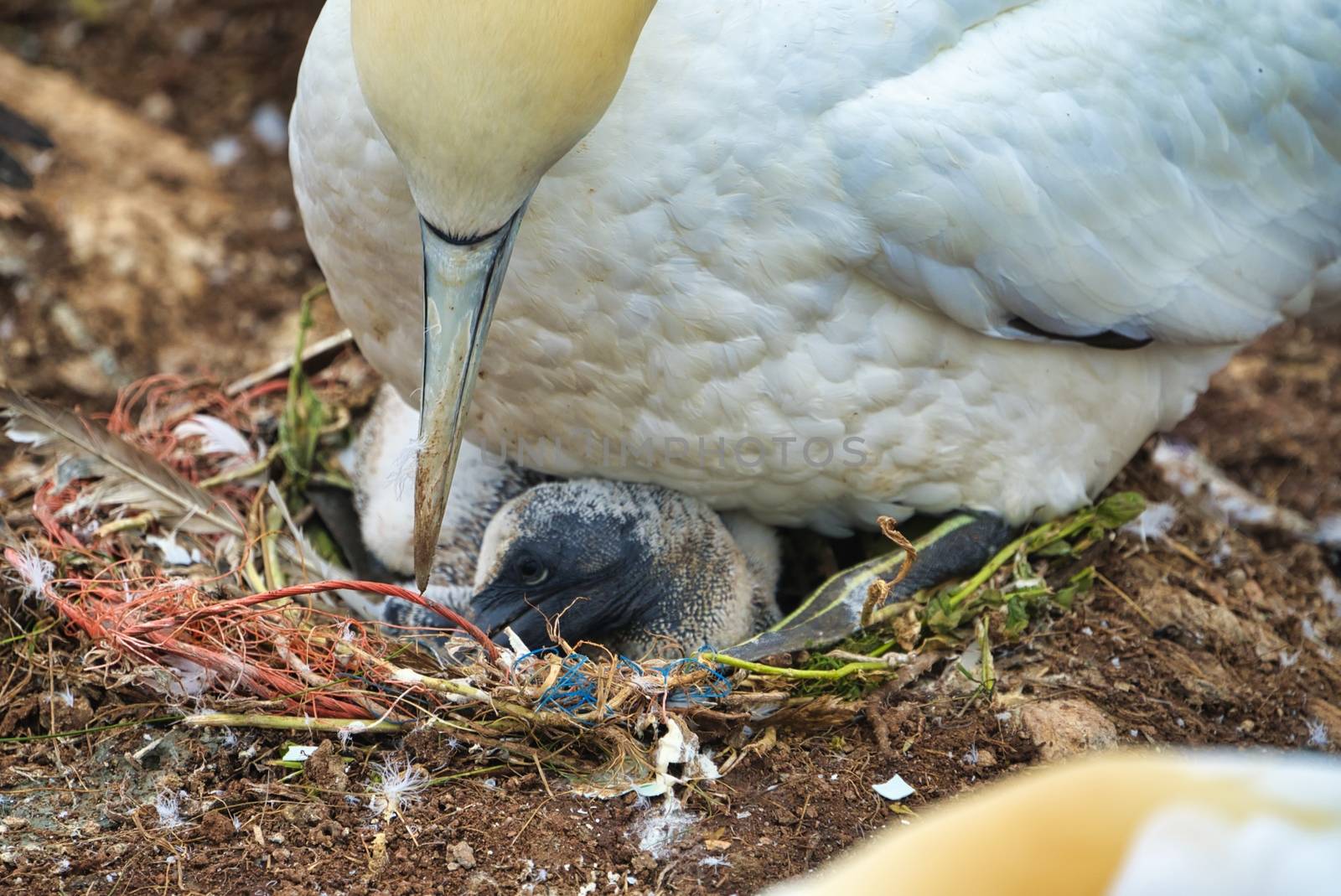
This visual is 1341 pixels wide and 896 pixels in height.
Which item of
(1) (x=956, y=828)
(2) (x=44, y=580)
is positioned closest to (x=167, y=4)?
(2) (x=44, y=580)

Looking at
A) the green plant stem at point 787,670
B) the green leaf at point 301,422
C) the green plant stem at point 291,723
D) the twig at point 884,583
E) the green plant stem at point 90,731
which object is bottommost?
the green leaf at point 301,422

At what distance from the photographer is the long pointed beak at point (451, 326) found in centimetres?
270

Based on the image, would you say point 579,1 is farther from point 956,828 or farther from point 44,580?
point 44,580

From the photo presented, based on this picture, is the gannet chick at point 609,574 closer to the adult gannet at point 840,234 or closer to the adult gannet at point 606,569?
the adult gannet at point 606,569

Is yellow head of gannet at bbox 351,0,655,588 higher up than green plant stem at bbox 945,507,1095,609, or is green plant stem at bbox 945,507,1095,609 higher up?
yellow head of gannet at bbox 351,0,655,588

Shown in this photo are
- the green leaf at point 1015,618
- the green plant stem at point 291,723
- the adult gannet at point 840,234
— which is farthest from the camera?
the green leaf at point 1015,618

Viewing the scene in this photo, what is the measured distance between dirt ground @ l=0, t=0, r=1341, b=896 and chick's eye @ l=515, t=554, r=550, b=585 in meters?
0.74

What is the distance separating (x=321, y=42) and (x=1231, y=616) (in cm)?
273

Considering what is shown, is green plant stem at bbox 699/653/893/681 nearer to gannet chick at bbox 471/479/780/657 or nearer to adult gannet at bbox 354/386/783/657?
adult gannet at bbox 354/386/783/657

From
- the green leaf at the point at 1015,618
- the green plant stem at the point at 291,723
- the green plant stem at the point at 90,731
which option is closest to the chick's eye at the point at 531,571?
the green plant stem at the point at 291,723

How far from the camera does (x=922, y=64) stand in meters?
3.17

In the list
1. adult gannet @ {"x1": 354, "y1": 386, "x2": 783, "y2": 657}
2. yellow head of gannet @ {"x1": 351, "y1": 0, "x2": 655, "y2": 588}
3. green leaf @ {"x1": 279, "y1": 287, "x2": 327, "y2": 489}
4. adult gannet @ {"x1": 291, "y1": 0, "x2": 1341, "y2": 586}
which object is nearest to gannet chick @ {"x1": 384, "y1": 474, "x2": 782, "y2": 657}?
adult gannet @ {"x1": 354, "y1": 386, "x2": 783, "y2": 657}

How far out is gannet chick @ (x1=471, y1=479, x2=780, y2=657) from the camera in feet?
12.2

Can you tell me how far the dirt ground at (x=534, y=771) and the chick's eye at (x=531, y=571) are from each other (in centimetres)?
74
